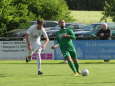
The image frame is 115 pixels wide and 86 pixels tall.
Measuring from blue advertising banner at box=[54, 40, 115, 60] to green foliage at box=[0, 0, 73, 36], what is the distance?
23661mm

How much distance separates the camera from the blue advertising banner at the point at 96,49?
28.4m

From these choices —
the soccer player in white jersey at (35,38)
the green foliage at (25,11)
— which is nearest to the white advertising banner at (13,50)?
the soccer player in white jersey at (35,38)

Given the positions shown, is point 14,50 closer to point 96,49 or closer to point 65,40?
point 96,49

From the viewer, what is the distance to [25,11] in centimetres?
5538

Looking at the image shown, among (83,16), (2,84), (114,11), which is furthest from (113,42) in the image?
(83,16)

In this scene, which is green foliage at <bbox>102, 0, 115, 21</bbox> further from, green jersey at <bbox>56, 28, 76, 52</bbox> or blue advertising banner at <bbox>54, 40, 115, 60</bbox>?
green jersey at <bbox>56, 28, 76, 52</bbox>

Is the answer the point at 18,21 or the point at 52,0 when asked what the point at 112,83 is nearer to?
the point at 18,21

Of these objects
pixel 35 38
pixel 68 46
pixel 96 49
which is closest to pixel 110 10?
pixel 96 49

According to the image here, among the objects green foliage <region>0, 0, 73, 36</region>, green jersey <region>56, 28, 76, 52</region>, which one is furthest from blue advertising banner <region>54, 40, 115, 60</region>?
green foliage <region>0, 0, 73, 36</region>

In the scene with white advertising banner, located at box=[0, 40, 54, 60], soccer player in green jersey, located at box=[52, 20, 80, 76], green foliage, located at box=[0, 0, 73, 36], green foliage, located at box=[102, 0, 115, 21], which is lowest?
green foliage, located at box=[102, 0, 115, 21]

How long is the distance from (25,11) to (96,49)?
27.7m

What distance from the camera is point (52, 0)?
210 ft

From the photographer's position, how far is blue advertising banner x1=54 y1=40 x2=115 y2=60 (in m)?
28.4

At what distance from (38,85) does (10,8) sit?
130ft
